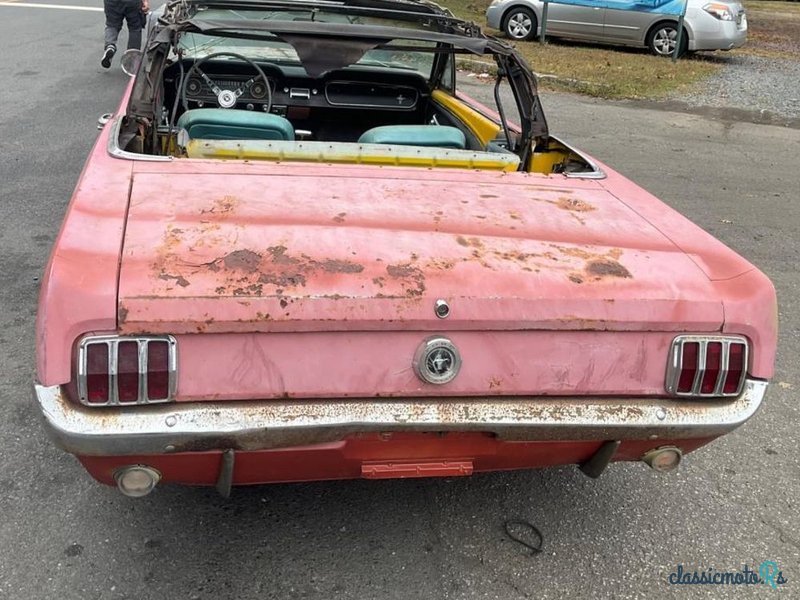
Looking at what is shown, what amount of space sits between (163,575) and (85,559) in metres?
0.26

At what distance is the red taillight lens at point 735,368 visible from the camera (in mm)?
2109

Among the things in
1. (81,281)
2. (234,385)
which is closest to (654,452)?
(234,385)

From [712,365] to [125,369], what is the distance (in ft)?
5.07

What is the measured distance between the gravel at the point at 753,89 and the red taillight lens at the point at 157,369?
1020 centimetres

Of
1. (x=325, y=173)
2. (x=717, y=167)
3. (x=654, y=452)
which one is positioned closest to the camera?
(x=654, y=452)

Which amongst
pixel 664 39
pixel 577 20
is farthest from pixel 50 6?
pixel 664 39

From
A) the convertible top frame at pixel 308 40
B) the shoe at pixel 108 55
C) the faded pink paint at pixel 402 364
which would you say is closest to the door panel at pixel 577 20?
the shoe at pixel 108 55

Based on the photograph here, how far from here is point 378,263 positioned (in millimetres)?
2018

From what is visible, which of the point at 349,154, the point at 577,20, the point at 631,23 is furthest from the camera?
the point at 577,20

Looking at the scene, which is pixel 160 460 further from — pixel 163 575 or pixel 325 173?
pixel 325 173

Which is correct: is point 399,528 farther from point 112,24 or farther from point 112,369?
point 112,24

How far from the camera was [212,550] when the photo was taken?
243 centimetres

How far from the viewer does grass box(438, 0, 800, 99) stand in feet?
36.0

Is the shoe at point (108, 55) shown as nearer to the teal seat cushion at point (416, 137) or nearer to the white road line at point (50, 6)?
the white road line at point (50, 6)
